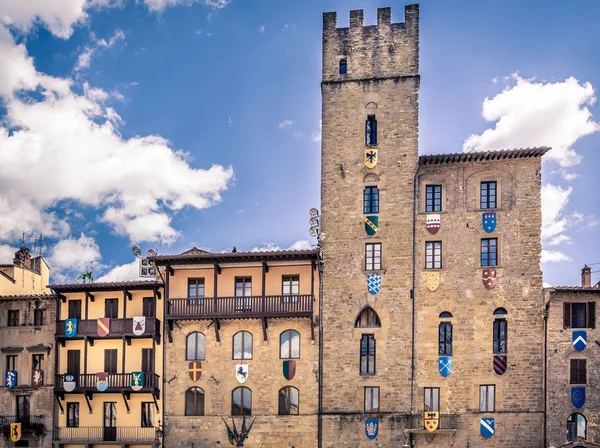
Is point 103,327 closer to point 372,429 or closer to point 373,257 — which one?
point 373,257

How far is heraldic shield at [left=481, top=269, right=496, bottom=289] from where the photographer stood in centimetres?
3872

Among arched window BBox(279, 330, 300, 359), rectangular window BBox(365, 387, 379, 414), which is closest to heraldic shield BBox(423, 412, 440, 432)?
rectangular window BBox(365, 387, 379, 414)

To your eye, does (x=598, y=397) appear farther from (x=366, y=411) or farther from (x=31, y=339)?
(x=31, y=339)

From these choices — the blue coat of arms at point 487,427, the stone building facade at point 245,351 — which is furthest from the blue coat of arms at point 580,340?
the stone building facade at point 245,351

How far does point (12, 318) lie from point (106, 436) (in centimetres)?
923

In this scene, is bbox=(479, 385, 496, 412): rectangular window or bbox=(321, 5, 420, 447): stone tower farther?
bbox=(321, 5, 420, 447): stone tower

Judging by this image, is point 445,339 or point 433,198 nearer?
point 445,339

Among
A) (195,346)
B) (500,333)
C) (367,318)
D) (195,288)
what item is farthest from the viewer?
(195,288)

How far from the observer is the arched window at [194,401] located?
40062 millimetres

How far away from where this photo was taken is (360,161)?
40656mm

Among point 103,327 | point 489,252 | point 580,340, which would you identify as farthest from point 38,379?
point 580,340

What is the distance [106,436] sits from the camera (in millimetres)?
40438

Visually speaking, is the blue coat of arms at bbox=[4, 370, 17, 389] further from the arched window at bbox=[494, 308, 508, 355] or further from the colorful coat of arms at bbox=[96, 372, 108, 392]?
the arched window at bbox=[494, 308, 508, 355]

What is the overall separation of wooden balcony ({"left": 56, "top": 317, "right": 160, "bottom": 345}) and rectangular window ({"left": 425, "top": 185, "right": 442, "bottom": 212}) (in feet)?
53.8
